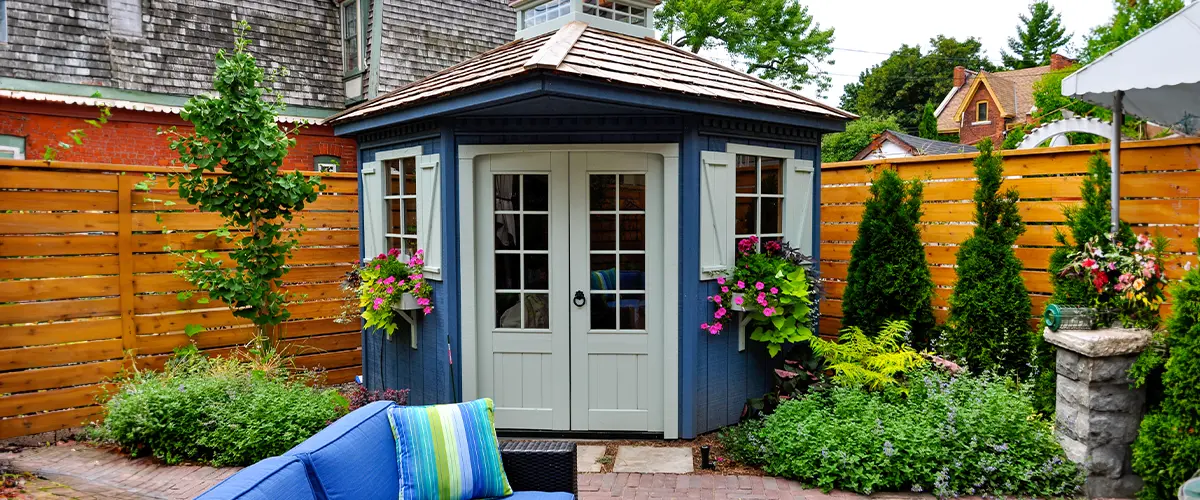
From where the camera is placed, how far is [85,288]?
18.6 ft

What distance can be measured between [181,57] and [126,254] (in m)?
6.22

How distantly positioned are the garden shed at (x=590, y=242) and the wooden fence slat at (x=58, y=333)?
257 centimetres

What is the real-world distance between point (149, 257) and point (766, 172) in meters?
5.07

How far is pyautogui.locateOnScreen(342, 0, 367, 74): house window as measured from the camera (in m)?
11.9

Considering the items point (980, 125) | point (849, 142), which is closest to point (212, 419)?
point (849, 142)

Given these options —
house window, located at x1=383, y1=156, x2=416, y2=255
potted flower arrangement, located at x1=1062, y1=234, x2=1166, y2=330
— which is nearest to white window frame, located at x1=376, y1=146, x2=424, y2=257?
house window, located at x1=383, y1=156, x2=416, y2=255

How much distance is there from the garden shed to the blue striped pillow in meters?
2.25

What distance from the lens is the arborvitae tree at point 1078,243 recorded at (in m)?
4.71

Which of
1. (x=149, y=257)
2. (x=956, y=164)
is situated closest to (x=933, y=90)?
(x=956, y=164)

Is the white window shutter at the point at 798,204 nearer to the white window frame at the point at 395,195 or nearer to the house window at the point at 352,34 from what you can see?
the white window frame at the point at 395,195

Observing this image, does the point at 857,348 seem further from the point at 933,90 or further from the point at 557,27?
the point at 933,90

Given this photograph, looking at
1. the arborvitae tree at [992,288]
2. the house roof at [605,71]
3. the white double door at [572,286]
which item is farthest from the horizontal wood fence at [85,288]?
the arborvitae tree at [992,288]

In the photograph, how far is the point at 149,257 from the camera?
598 cm

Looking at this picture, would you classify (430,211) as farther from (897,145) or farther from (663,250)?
(897,145)
